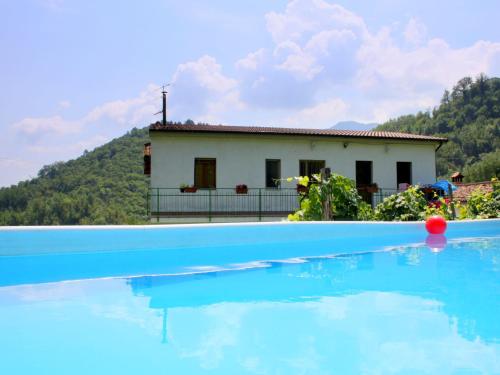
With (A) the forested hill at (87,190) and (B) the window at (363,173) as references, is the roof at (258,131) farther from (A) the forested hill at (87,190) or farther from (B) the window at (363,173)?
(A) the forested hill at (87,190)

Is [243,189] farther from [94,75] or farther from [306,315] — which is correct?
[306,315]

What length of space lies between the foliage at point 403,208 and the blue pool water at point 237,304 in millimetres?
2531

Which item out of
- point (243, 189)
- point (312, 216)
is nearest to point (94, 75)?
point (243, 189)

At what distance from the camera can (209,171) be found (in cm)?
1620

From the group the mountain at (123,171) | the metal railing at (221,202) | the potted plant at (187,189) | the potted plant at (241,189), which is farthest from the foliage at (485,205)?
the mountain at (123,171)

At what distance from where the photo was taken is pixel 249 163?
53.6 ft

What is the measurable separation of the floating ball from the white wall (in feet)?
25.7

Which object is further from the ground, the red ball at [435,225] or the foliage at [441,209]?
the foliage at [441,209]

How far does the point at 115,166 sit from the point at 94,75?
22346 mm

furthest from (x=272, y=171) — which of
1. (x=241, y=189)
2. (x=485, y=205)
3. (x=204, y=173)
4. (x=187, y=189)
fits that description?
(x=485, y=205)

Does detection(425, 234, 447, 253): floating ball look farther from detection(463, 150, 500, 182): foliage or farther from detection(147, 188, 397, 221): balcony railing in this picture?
detection(463, 150, 500, 182): foliage

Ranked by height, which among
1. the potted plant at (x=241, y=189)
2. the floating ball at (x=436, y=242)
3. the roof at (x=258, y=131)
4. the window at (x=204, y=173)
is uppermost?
the roof at (x=258, y=131)

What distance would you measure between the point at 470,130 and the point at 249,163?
4523 cm

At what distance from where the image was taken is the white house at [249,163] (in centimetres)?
1547
